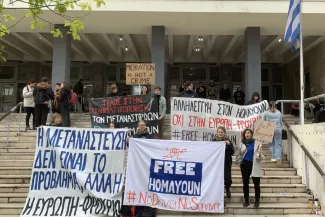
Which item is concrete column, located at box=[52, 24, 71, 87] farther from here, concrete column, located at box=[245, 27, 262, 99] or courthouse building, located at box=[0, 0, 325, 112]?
concrete column, located at box=[245, 27, 262, 99]

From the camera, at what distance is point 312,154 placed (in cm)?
816

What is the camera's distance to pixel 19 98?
21.5 m

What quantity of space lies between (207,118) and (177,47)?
989 centimetres

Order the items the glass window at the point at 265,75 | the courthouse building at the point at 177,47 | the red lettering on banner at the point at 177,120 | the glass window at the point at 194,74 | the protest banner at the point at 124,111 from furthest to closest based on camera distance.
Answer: the glass window at the point at 265,75 → the glass window at the point at 194,74 → the courthouse building at the point at 177,47 → the protest banner at the point at 124,111 → the red lettering on banner at the point at 177,120

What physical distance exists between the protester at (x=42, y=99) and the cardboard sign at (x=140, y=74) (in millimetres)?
2564

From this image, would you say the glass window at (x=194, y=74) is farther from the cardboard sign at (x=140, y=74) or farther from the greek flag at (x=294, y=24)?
the greek flag at (x=294, y=24)

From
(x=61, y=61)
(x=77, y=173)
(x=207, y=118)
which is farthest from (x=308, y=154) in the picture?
(x=61, y=61)

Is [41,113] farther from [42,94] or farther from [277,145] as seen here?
[277,145]

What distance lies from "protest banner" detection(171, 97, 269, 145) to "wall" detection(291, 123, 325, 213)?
1291mm

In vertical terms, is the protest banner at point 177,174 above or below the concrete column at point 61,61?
below

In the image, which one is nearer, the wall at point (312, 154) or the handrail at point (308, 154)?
the handrail at point (308, 154)

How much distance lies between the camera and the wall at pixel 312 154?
757 centimetres

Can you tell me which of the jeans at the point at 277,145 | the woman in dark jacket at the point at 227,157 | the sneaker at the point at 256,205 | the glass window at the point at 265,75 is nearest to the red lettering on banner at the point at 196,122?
the jeans at the point at 277,145

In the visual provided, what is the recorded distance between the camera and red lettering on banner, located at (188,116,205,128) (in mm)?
9352
